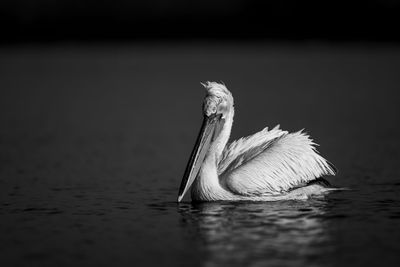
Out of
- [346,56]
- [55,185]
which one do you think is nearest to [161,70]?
[346,56]

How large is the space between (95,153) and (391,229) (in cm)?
662

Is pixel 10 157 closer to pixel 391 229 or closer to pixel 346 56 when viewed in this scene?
pixel 391 229

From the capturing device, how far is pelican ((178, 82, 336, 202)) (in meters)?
9.05

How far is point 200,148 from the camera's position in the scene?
30.7 feet

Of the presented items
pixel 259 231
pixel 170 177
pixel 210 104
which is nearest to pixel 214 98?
pixel 210 104

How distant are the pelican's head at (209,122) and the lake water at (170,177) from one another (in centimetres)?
34

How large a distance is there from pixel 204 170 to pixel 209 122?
1.88 feet

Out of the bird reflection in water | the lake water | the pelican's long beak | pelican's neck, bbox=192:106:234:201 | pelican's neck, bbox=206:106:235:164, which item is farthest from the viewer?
pelican's neck, bbox=206:106:235:164

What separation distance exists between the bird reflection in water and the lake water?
1 cm

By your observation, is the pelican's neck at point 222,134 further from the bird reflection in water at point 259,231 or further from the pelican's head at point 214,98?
the bird reflection in water at point 259,231

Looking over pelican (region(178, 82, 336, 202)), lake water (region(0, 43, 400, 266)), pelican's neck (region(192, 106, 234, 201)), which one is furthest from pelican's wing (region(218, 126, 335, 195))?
lake water (region(0, 43, 400, 266))

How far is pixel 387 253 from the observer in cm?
682

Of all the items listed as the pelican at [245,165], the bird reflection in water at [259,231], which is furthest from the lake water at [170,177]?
the pelican at [245,165]

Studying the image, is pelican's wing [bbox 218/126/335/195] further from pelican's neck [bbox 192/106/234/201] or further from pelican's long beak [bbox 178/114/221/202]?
pelican's long beak [bbox 178/114/221/202]
